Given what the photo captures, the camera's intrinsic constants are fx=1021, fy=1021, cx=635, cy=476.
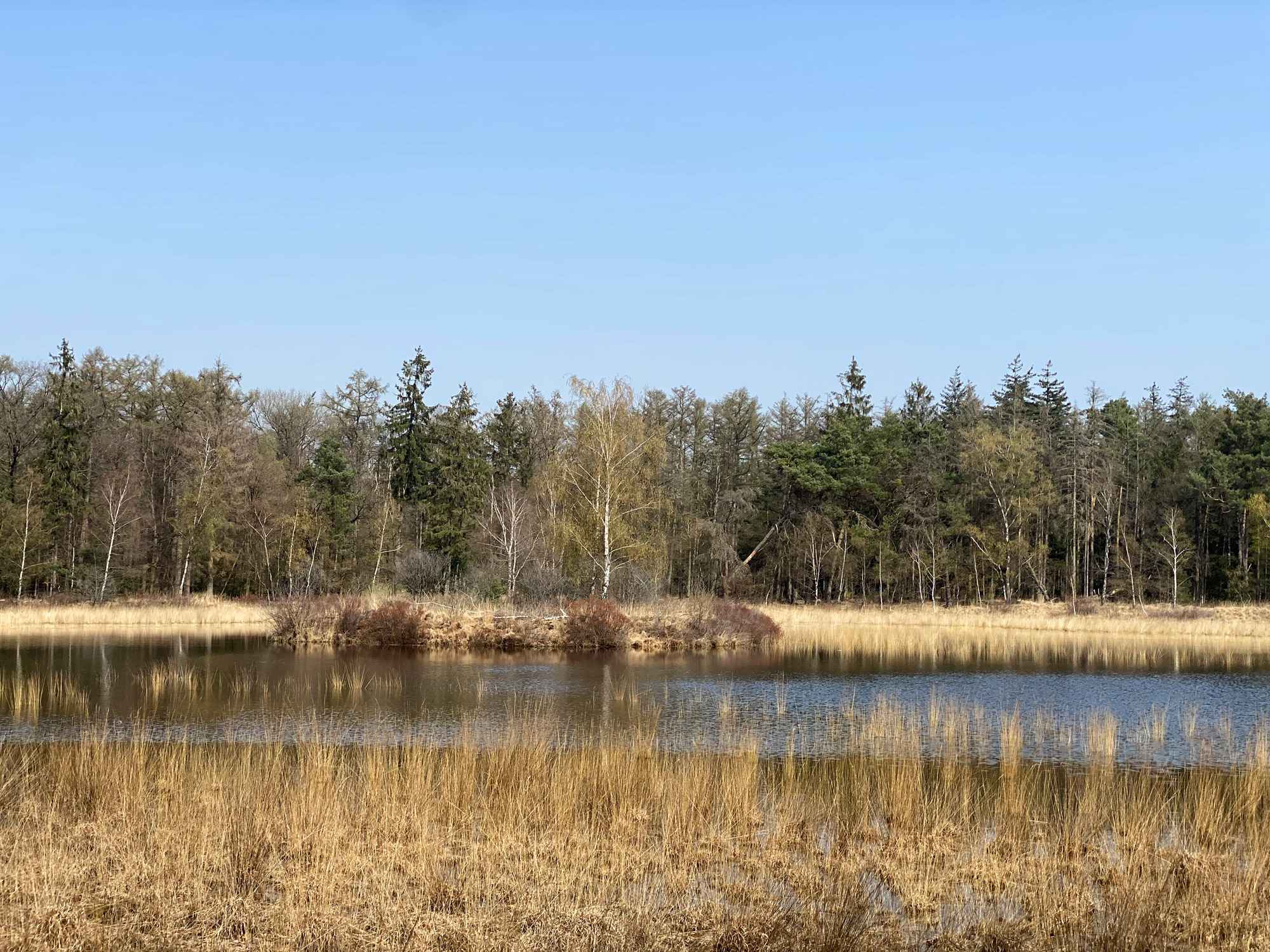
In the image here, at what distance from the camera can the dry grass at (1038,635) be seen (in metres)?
29.6

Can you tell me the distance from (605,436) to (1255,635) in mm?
25017

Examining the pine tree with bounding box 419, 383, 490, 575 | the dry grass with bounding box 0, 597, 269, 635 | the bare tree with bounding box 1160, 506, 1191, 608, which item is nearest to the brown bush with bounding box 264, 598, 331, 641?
the dry grass with bounding box 0, 597, 269, 635

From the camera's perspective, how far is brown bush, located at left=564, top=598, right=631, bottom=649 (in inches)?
1214

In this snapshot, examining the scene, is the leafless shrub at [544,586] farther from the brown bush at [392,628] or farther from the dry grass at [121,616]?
the dry grass at [121,616]

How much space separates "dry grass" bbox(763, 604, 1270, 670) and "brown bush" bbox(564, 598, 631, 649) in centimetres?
554

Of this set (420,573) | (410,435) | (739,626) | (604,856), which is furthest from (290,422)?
(604,856)

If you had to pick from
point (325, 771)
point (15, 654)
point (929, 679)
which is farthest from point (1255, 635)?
point (15, 654)

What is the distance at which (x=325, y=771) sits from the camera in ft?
31.4

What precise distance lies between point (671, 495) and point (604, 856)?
4907cm

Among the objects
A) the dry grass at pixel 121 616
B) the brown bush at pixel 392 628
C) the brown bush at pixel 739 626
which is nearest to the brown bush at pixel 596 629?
the brown bush at pixel 739 626

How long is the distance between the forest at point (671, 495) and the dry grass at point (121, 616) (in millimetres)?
4745

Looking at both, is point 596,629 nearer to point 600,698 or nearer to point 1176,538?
point 600,698

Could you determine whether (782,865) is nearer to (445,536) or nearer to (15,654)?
(15,654)

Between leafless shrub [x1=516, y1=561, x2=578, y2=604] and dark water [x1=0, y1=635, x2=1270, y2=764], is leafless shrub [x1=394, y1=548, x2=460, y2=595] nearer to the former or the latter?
leafless shrub [x1=516, y1=561, x2=578, y2=604]
